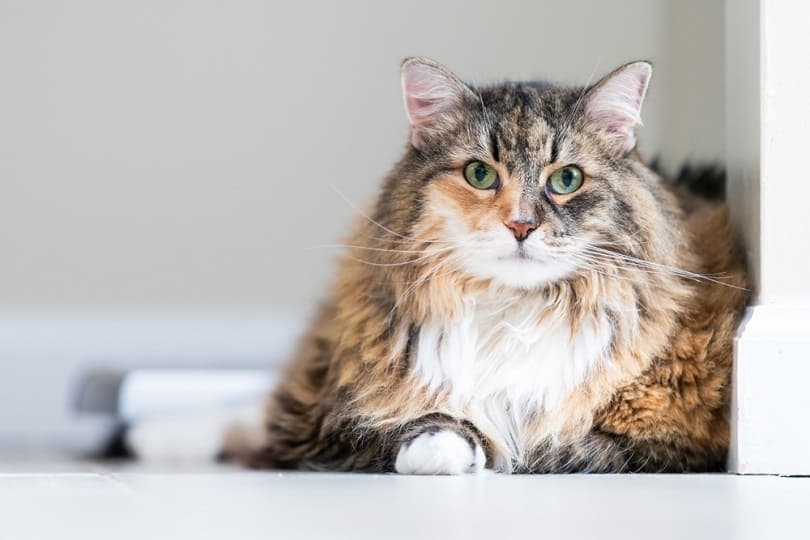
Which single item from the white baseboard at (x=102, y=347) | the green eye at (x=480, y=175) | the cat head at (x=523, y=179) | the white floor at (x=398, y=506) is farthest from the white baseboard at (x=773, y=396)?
the white baseboard at (x=102, y=347)

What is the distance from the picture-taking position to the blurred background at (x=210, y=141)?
2863 mm

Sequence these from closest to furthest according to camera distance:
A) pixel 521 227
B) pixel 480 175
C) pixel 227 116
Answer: pixel 521 227
pixel 480 175
pixel 227 116

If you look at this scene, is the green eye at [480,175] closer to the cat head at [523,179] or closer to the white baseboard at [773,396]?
the cat head at [523,179]

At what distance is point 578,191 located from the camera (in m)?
1.59

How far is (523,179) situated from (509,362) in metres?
0.31

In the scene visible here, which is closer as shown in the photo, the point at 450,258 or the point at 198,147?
the point at 450,258

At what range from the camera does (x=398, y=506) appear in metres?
1.20

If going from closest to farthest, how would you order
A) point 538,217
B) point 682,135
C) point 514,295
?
point 538,217, point 514,295, point 682,135

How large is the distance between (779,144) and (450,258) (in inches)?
22.3

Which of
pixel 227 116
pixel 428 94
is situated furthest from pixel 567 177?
pixel 227 116

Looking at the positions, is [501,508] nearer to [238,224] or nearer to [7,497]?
[7,497]

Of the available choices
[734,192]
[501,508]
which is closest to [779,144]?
[734,192]

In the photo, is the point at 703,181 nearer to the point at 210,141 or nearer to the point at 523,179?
the point at 523,179

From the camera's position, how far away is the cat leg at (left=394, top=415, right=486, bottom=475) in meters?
1.52
